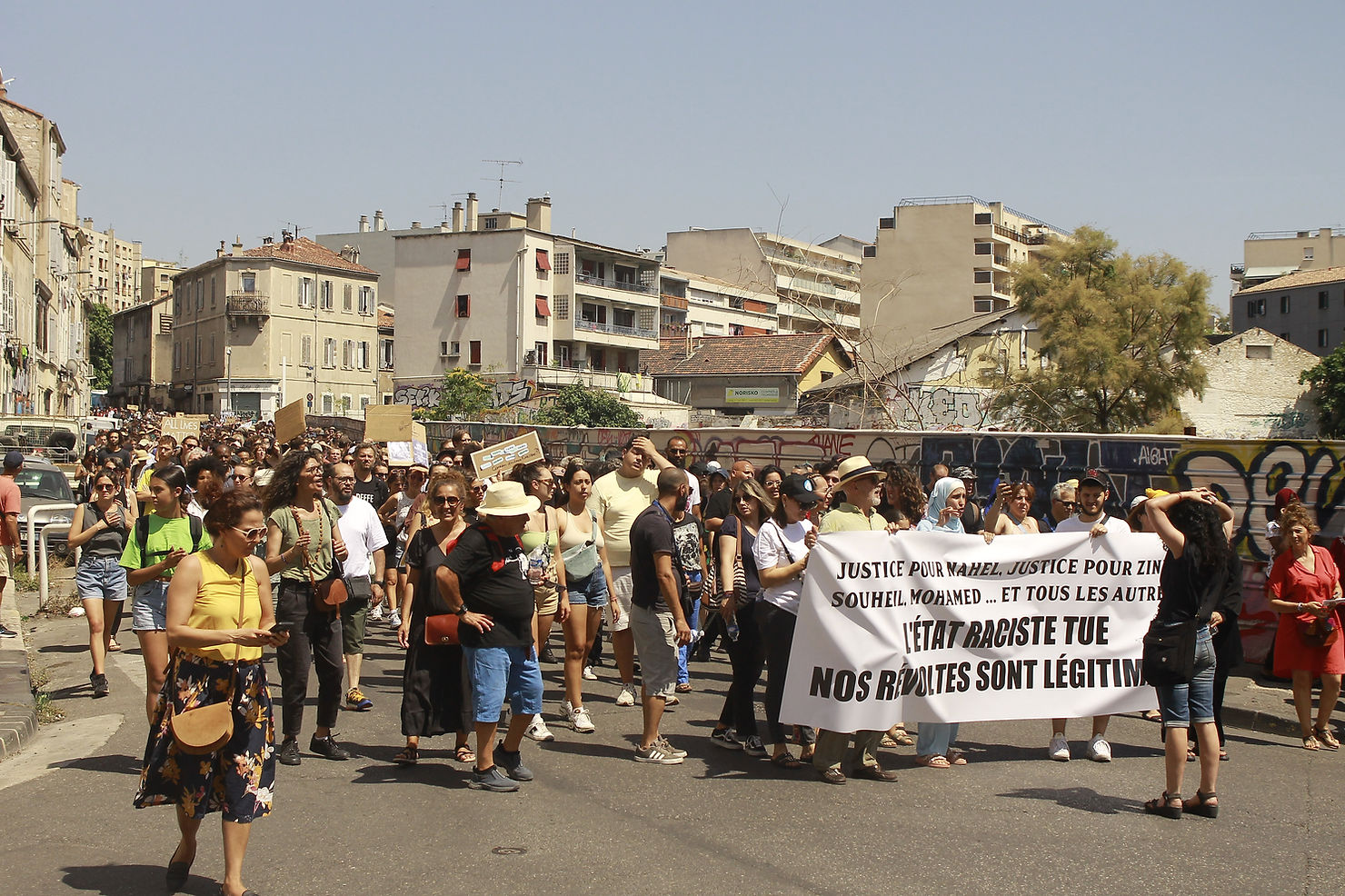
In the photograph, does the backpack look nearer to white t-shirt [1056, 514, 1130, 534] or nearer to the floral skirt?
the floral skirt

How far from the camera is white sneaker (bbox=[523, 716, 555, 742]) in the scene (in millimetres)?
8547

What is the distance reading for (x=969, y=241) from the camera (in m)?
86.7

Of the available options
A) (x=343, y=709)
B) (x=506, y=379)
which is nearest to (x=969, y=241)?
(x=506, y=379)

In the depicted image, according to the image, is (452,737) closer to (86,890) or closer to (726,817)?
(726,817)

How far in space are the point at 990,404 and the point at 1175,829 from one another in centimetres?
4475

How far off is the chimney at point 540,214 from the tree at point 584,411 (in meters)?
23.2

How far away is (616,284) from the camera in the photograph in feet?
250

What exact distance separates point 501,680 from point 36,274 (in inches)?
2342

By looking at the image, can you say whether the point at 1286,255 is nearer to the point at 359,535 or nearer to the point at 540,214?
the point at 540,214

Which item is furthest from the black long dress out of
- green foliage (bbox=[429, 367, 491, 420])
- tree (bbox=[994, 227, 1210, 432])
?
tree (bbox=[994, 227, 1210, 432])

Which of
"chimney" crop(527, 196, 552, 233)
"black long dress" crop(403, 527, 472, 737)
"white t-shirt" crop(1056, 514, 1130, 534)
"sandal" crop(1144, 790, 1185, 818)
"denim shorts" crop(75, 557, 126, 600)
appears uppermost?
"chimney" crop(527, 196, 552, 233)

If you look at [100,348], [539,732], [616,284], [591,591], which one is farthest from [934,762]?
[100,348]

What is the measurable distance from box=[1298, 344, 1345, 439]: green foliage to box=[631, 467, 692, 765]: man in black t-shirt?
57777 millimetres

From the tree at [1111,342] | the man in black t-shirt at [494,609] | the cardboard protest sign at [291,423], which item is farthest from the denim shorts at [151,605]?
the tree at [1111,342]
